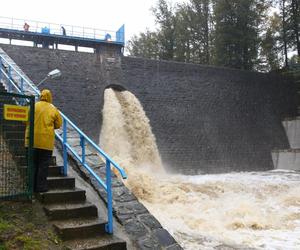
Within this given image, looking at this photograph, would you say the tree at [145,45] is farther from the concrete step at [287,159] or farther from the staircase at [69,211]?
the staircase at [69,211]

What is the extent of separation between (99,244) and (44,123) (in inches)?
→ 51.5

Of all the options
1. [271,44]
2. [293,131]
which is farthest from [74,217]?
[271,44]

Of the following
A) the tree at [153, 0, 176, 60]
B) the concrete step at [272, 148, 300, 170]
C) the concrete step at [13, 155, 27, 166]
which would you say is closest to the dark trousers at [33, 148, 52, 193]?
the concrete step at [13, 155, 27, 166]

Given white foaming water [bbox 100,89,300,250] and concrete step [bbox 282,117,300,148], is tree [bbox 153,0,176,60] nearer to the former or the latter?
concrete step [bbox 282,117,300,148]

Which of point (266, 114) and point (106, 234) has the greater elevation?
point (266, 114)

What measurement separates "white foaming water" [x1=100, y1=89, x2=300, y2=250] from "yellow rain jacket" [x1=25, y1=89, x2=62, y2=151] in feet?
8.09

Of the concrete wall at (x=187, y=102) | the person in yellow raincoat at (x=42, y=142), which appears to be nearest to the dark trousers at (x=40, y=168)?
the person in yellow raincoat at (x=42, y=142)

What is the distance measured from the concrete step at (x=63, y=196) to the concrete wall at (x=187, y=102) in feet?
31.5

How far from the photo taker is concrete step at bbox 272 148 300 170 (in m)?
17.5

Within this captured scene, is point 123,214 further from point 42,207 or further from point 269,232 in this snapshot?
point 269,232

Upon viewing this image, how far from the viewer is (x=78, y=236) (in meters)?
3.66

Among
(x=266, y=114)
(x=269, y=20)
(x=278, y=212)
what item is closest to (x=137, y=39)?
(x=269, y=20)

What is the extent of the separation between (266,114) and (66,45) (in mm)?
9934

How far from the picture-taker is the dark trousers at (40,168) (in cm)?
400
